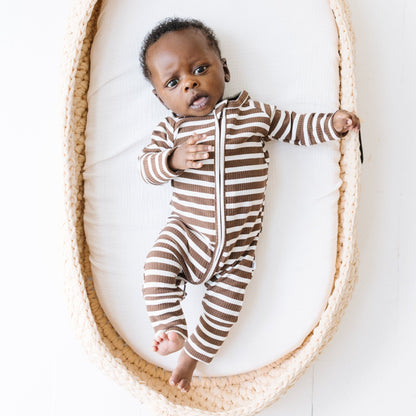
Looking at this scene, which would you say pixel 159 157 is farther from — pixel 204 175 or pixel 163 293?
pixel 163 293

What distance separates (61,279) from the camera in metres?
1.14

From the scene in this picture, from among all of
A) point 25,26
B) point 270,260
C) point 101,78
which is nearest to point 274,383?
point 270,260

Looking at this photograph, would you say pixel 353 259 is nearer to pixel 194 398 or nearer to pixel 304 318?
pixel 304 318

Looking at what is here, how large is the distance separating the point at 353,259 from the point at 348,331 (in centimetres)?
24

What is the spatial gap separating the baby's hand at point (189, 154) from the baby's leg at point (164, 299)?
0.17 metres

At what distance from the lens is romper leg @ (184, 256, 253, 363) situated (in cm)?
100

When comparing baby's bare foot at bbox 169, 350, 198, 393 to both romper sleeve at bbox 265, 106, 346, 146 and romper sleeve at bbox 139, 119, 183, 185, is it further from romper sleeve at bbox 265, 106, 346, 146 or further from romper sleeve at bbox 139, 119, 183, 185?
romper sleeve at bbox 265, 106, 346, 146

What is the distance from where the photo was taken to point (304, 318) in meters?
1.08

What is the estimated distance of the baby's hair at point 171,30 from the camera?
38.0 inches

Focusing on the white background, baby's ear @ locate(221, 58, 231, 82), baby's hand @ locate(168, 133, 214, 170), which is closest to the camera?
baby's hand @ locate(168, 133, 214, 170)

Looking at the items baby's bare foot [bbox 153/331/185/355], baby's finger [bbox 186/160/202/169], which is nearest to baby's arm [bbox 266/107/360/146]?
baby's finger [bbox 186/160/202/169]

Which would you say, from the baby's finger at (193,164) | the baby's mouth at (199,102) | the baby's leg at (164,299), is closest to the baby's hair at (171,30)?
the baby's mouth at (199,102)

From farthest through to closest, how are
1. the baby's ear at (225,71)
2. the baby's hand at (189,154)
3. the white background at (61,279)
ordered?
the white background at (61,279), the baby's ear at (225,71), the baby's hand at (189,154)

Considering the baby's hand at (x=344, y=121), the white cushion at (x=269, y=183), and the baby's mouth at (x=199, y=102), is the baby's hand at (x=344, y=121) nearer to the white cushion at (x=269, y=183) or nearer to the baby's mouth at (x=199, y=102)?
the white cushion at (x=269, y=183)
